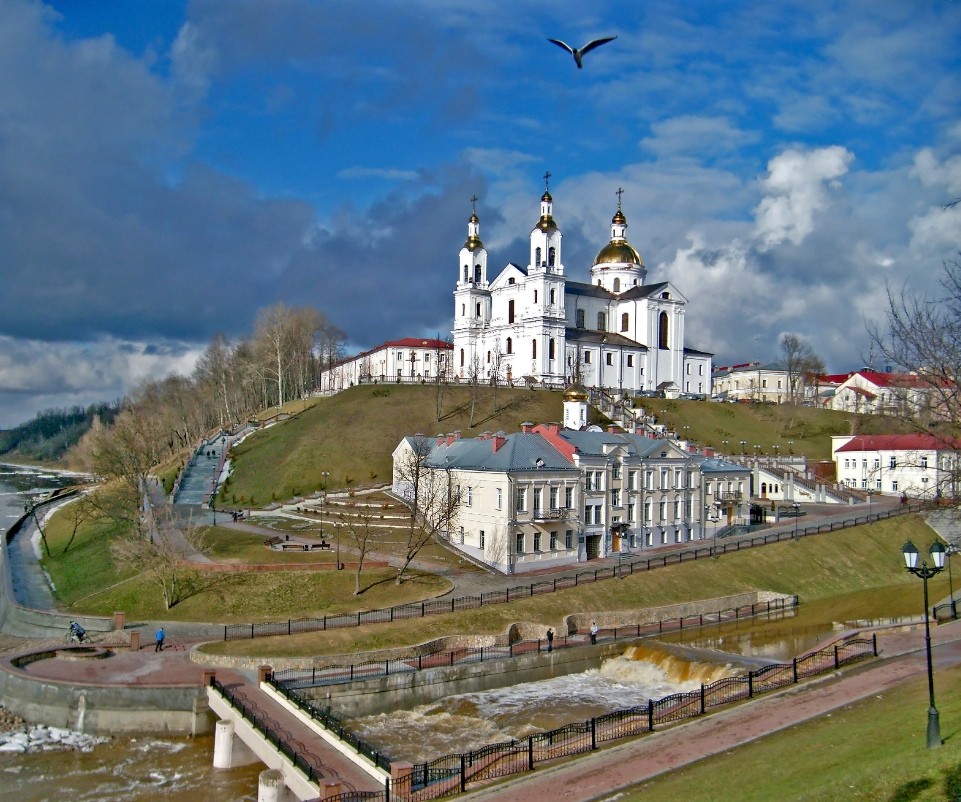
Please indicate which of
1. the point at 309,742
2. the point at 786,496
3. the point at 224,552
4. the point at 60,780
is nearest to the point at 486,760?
the point at 309,742

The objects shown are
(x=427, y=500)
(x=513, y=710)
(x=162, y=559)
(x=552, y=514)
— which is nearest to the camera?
(x=513, y=710)

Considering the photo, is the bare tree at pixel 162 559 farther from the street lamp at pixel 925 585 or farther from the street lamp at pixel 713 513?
the street lamp at pixel 713 513

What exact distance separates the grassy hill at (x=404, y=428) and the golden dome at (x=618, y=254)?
24.1m

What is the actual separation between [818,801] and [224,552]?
1467 inches

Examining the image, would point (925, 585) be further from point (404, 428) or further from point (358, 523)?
point (404, 428)

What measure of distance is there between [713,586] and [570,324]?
66672 mm

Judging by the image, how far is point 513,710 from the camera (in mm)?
30000

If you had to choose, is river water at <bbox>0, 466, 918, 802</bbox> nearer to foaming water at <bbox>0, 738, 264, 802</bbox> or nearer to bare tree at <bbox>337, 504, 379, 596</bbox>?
foaming water at <bbox>0, 738, 264, 802</bbox>

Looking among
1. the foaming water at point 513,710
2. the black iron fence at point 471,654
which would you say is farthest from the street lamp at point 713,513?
the foaming water at point 513,710

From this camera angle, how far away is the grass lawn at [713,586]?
34.0 meters

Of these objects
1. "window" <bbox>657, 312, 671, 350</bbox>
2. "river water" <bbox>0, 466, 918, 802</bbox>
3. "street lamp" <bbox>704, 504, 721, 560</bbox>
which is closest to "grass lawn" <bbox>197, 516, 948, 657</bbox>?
"river water" <bbox>0, 466, 918, 802</bbox>

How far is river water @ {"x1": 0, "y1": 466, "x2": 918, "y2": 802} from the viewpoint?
24.8 meters

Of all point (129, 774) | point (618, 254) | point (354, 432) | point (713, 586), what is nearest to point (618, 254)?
point (618, 254)

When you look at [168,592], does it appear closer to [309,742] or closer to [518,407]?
[309,742]
